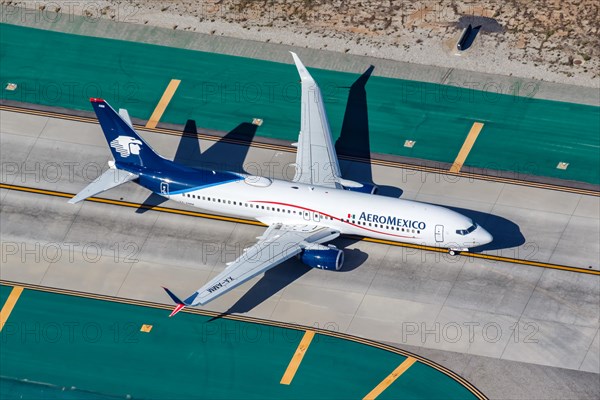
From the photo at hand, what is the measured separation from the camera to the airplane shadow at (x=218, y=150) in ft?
319

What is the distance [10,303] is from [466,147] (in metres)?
39.7

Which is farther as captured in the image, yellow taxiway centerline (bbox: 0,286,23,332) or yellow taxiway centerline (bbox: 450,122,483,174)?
yellow taxiway centerline (bbox: 450,122,483,174)

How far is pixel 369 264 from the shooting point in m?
89.1

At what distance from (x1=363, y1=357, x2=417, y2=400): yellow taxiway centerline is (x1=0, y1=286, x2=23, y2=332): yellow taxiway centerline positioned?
2738 cm

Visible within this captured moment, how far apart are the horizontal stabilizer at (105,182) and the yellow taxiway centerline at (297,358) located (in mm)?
18630

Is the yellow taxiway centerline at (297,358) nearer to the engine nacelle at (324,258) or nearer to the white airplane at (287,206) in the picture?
the engine nacelle at (324,258)

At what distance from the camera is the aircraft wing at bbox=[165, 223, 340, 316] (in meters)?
81.8

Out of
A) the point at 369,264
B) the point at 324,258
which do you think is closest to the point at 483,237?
the point at 369,264

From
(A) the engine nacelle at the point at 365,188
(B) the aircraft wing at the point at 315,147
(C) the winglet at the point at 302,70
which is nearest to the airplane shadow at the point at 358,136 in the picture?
(A) the engine nacelle at the point at 365,188

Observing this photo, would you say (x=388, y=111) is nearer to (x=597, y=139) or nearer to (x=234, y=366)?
(x=597, y=139)

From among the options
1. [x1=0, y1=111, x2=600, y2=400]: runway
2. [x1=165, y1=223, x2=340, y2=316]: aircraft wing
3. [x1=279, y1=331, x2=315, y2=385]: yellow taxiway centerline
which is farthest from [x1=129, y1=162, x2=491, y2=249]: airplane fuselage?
[x1=279, y1=331, x2=315, y2=385]: yellow taxiway centerline

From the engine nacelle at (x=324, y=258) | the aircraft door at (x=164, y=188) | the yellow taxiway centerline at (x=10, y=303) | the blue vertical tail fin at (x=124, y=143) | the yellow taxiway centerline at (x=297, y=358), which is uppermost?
the blue vertical tail fin at (x=124, y=143)

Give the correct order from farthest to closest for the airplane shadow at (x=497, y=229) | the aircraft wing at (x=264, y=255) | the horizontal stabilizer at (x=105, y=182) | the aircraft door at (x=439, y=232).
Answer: the airplane shadow at (x=497, y=229), the horizontal stabilizer at (x=105, y=182), the aircraft door at (x=439, y=232), the aircraft wing at (x=264, y=255)

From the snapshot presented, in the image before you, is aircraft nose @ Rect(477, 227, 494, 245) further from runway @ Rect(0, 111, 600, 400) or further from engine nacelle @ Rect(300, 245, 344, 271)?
engine nacelle @ Rect(300, 245, 344, 271)
